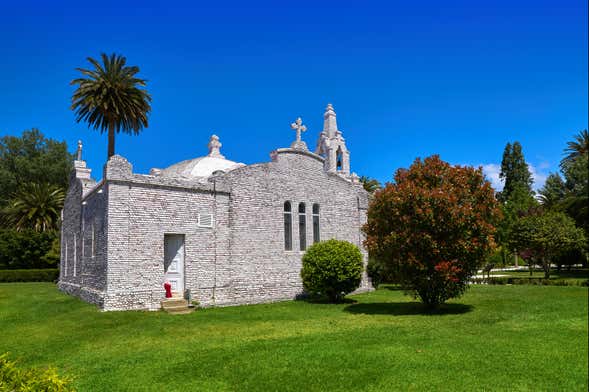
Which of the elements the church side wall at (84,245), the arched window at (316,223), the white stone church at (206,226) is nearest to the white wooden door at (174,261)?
the white stone church at (206,226)

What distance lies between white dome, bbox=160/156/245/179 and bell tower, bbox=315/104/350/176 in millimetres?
10358

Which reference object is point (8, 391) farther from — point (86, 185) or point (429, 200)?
point (86, 185)

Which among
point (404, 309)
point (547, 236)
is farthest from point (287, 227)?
point (547, 236)

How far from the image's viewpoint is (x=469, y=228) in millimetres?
16578

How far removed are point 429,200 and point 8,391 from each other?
14.3 metres

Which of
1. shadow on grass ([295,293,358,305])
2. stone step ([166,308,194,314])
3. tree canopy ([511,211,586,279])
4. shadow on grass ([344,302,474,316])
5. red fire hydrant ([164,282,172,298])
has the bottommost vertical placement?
shadow on grass ([295,293,358,305])

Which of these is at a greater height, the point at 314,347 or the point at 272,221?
the point at 272,221

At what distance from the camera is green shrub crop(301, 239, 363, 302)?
69.6 ft

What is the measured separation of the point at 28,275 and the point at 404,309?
36.8 meters

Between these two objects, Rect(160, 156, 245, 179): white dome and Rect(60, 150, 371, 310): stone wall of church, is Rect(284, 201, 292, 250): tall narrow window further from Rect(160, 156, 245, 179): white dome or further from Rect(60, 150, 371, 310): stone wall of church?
Rect(160, 156, 245, 179): white dome

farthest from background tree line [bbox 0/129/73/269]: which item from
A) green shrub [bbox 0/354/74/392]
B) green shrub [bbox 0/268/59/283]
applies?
green shrub [bbox 0/354/74/392]

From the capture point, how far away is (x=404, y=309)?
61.6 ft

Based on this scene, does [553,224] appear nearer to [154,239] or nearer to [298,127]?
[298,127]

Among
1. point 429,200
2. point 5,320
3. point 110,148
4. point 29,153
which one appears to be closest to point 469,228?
point 429,200
